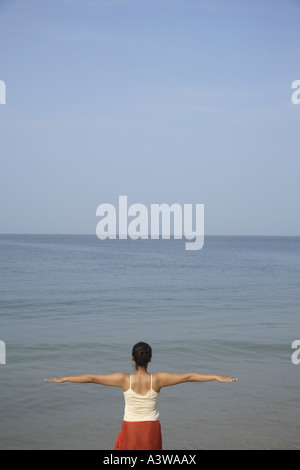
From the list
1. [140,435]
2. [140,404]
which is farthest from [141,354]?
[140,435]

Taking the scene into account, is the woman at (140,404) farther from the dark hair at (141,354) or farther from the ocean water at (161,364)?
the ocean water at (161,364)

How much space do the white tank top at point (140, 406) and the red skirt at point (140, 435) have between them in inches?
1.8

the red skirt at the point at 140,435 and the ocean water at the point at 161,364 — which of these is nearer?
the red skirt at the point at 140,435

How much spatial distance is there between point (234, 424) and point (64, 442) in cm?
260

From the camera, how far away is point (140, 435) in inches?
208

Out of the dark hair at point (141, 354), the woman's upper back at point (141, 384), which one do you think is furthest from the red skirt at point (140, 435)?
the dark hair at point (141, 354)

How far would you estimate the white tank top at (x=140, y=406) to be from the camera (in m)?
5.31

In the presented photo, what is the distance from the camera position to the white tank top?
5309 millimetres

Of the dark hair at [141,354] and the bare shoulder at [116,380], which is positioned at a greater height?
the dark hair at [141,354]

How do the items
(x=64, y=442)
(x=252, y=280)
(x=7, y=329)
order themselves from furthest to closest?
(x=252, y=280) → (x=7, y=329) → (x=64, y=442)

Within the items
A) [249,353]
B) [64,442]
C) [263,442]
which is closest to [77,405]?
[64,442]

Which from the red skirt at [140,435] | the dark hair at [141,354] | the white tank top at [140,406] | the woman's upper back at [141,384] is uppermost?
the dark hair at [141,354]
